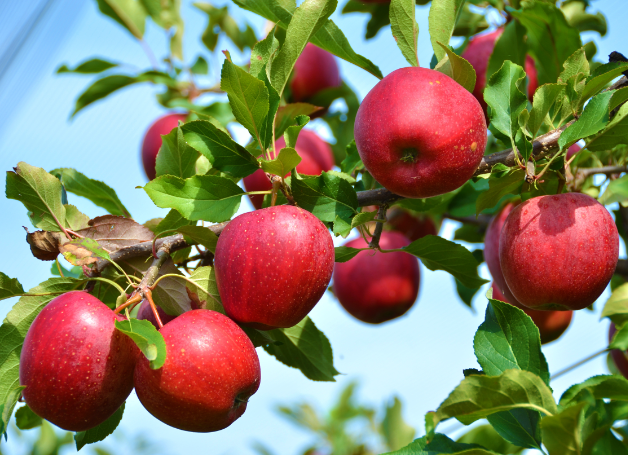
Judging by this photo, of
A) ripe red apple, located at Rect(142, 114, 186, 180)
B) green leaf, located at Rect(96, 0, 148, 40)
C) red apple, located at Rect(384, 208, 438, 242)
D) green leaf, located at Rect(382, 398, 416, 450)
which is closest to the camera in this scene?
ripe red apple, located at Rect(142, 114, 186, 180)

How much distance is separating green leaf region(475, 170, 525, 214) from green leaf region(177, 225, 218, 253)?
391mm

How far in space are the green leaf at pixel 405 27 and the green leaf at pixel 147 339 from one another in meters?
0.57

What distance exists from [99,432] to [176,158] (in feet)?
1.48

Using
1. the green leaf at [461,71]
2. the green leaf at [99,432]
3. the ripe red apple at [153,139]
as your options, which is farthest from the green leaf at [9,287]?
the ripe red apple at [153,139]

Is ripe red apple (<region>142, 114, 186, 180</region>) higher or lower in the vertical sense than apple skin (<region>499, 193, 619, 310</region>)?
lower

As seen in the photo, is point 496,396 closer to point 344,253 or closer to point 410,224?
point 344,253

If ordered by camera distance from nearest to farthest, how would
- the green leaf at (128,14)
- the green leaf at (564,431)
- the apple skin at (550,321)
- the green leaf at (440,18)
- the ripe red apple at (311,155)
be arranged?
the green leaf at (564,431) → the green leaf at (440,18) → the apple skin at (550,321) → the ripe red apple at (311,155) → the green leaf at (128,14)

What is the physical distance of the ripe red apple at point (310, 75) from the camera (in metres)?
1.79

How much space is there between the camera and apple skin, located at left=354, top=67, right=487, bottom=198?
0.72 meters

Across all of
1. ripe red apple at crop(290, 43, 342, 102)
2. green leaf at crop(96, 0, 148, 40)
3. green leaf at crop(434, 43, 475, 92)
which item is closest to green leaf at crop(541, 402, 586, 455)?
green leaf at crop(434, 43, 475, 92)

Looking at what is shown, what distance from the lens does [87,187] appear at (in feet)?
3.74

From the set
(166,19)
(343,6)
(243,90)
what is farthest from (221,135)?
(166,19)

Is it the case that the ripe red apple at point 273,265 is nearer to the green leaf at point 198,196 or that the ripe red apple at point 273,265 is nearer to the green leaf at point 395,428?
the green leaf at point 198,196

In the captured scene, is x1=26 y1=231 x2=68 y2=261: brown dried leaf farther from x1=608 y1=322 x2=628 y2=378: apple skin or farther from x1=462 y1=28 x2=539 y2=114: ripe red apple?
x1=608 y1=322 x2=628 y2=378: apple skin
